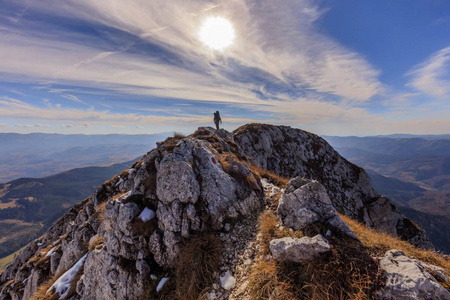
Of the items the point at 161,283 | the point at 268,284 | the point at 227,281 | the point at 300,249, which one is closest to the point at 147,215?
the point at 161,283

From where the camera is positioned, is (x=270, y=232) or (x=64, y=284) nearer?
(x=270, y=232)

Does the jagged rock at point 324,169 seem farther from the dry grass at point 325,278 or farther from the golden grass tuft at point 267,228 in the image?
the dry grass at point 325,278

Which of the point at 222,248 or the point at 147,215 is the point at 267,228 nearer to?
the point at 222,248

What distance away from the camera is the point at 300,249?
24.2ft

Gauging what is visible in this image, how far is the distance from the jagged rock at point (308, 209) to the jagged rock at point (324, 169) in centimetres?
3743

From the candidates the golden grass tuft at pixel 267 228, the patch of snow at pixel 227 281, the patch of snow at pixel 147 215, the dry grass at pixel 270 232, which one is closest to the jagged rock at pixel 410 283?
the dry grass at pixel 270 232

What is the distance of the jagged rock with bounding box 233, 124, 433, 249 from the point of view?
47219mm

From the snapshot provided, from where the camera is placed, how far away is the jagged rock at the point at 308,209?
9153mm

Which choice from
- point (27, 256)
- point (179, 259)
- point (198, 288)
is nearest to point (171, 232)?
point (179, 259)

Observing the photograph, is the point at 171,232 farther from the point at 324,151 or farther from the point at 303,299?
the point at 324,151

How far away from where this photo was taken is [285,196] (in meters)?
11.2

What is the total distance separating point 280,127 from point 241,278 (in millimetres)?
68634

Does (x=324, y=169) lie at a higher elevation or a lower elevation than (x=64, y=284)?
lower

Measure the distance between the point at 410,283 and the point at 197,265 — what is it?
27.1 ft
